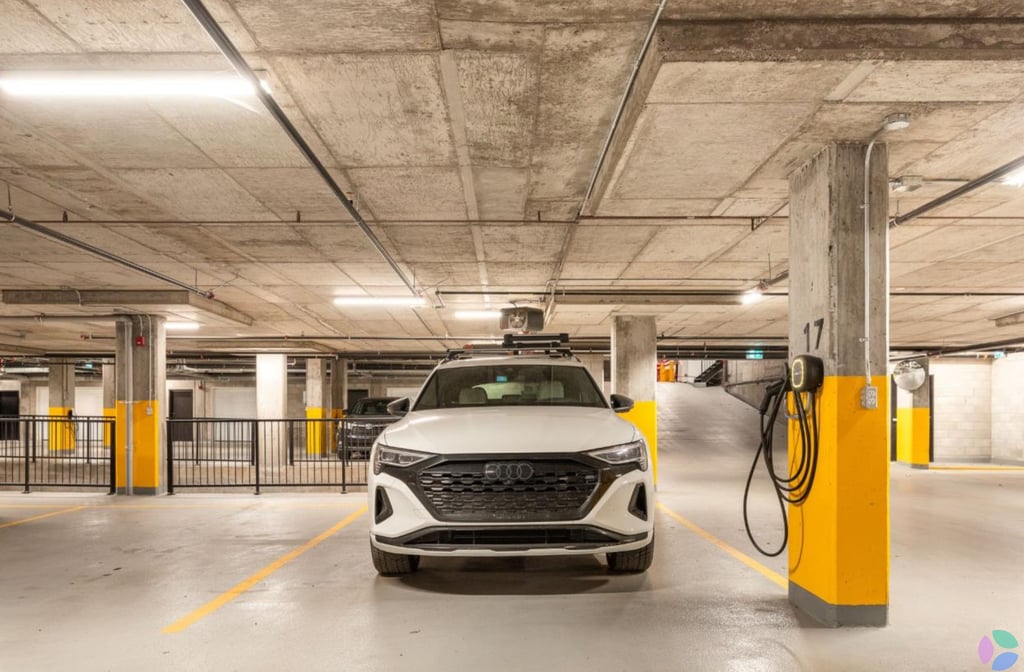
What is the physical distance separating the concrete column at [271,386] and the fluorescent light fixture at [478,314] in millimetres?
10349

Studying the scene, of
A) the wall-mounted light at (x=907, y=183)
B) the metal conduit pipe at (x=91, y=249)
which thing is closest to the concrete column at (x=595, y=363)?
the metal conduit pipe at (x=91, y=249)

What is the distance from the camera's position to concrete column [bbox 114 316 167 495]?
457 inches

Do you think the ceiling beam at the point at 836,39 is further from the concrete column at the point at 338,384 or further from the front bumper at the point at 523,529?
the concrete column at the point at 338,384

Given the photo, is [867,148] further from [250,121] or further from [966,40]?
[250,121]

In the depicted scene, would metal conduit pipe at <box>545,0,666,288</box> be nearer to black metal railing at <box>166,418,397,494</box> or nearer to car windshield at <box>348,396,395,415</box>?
black metal railing at <box>166,418,397,494</box>

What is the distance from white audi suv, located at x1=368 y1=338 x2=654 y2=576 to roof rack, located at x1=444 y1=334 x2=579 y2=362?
1761 millimetres

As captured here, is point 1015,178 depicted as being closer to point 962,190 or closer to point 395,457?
point 962,190

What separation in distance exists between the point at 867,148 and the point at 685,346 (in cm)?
1741

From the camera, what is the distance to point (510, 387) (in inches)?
232

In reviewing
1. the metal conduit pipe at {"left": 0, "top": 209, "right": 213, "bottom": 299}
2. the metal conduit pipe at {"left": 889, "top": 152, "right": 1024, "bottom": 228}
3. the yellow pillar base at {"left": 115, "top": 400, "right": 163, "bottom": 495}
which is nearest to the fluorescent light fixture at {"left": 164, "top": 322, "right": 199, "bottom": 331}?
the yellow pillar base at {"left": 115, "top": 400, "right": 163, "bottom": 495}

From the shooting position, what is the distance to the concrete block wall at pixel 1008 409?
19.2 m

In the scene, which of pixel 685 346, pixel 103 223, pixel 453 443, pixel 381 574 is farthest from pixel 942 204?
pixel 685 346

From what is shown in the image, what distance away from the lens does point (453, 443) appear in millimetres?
4422

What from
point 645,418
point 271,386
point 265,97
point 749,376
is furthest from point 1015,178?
point 749,376
